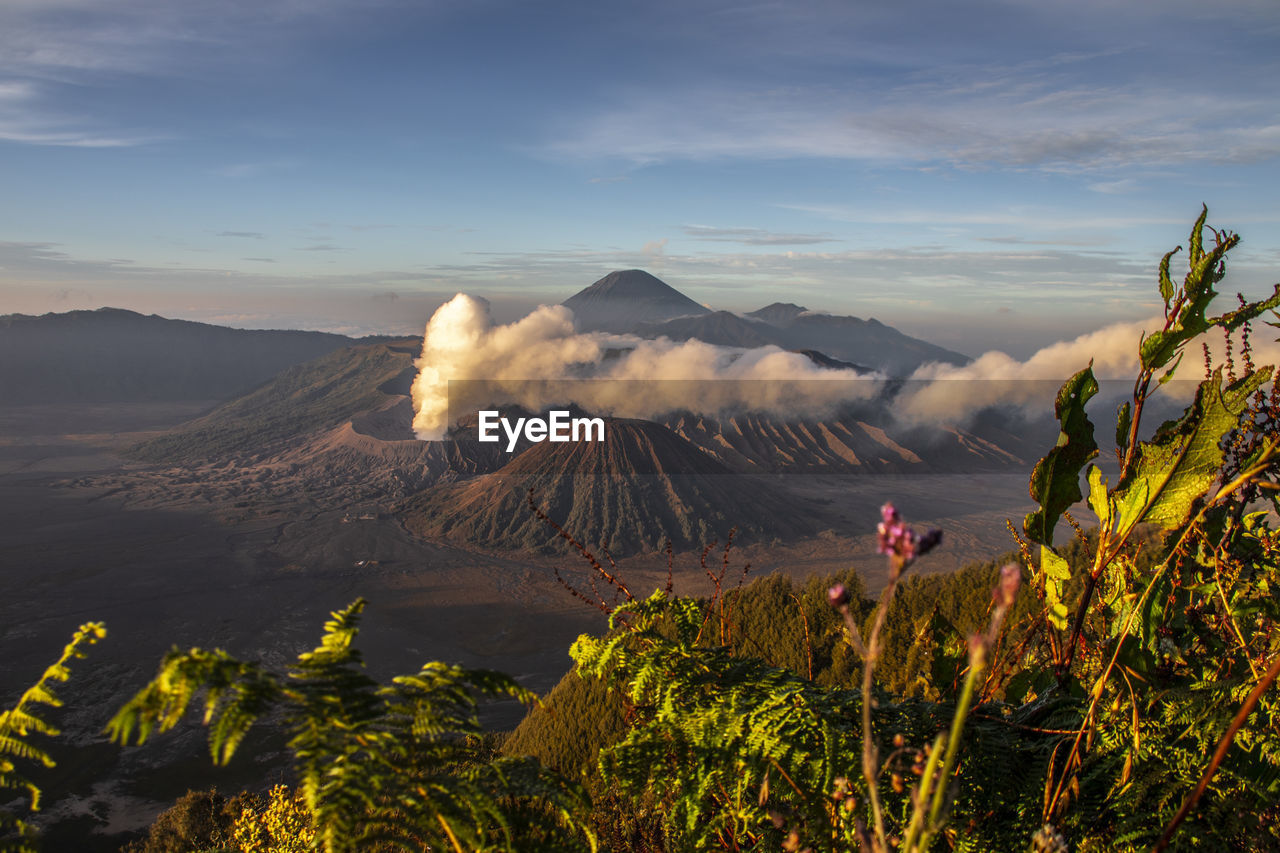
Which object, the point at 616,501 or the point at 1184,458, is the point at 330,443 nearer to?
the point at 616,501

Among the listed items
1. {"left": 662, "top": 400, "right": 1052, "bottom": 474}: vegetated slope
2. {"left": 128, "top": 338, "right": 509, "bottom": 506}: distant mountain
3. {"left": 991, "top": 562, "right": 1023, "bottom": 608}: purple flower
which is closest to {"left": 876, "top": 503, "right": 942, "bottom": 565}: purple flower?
{"left": 991, "top": 562, "right": 1023, "bottom": 608}: purple flower

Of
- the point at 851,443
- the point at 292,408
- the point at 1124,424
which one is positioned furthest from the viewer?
the point at 292,408

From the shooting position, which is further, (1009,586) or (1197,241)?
(1197,241)

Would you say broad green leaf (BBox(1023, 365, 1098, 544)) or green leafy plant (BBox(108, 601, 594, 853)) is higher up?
broad green leaf (BBox(1023, 365, 1098, 544))

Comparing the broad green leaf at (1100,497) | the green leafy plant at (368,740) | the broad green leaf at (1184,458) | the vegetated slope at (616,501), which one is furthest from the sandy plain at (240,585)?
the broad green leaf at (1184,458)

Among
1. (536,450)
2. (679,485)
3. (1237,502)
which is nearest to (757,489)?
(679,485)

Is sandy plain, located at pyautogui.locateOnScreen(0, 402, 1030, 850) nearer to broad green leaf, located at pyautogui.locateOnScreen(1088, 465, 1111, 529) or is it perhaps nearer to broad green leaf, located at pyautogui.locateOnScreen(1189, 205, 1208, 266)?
broad green leaf, located at pyautogui.locateOnScreen(1088, 465, 1111, 529)

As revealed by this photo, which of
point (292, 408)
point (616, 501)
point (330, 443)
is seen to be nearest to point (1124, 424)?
point (616, 501)
